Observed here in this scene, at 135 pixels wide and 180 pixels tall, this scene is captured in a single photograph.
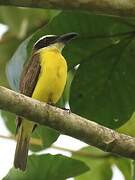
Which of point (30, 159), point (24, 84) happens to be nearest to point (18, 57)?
point (24, 84)

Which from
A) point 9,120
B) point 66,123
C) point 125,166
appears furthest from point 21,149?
point 66,123

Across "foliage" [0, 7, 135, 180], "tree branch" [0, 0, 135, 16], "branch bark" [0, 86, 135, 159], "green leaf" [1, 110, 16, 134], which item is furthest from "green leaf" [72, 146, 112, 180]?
"tree branch" [0, 0, 135, 16]

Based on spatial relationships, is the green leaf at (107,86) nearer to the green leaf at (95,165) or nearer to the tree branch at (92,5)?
the green leaf at (95,165)

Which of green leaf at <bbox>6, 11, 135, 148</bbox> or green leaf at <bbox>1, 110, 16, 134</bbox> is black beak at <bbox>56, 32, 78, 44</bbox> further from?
green leaf at <bbox>1, 110, 16, 134</bbox>

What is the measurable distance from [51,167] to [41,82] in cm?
67

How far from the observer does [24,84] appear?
3422 mm

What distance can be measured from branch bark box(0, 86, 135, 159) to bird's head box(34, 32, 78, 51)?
0.94m

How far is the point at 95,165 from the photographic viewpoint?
11.7 feet

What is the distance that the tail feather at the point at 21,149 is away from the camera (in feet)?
10.6

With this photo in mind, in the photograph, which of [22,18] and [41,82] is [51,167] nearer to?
[41,82]

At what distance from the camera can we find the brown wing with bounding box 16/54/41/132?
11.2ft

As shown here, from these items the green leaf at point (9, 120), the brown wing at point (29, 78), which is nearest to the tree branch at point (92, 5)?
the brown wing at point (29, 78)

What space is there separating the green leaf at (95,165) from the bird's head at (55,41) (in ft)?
A: 2.20

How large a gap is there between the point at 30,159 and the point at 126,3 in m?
0.95
